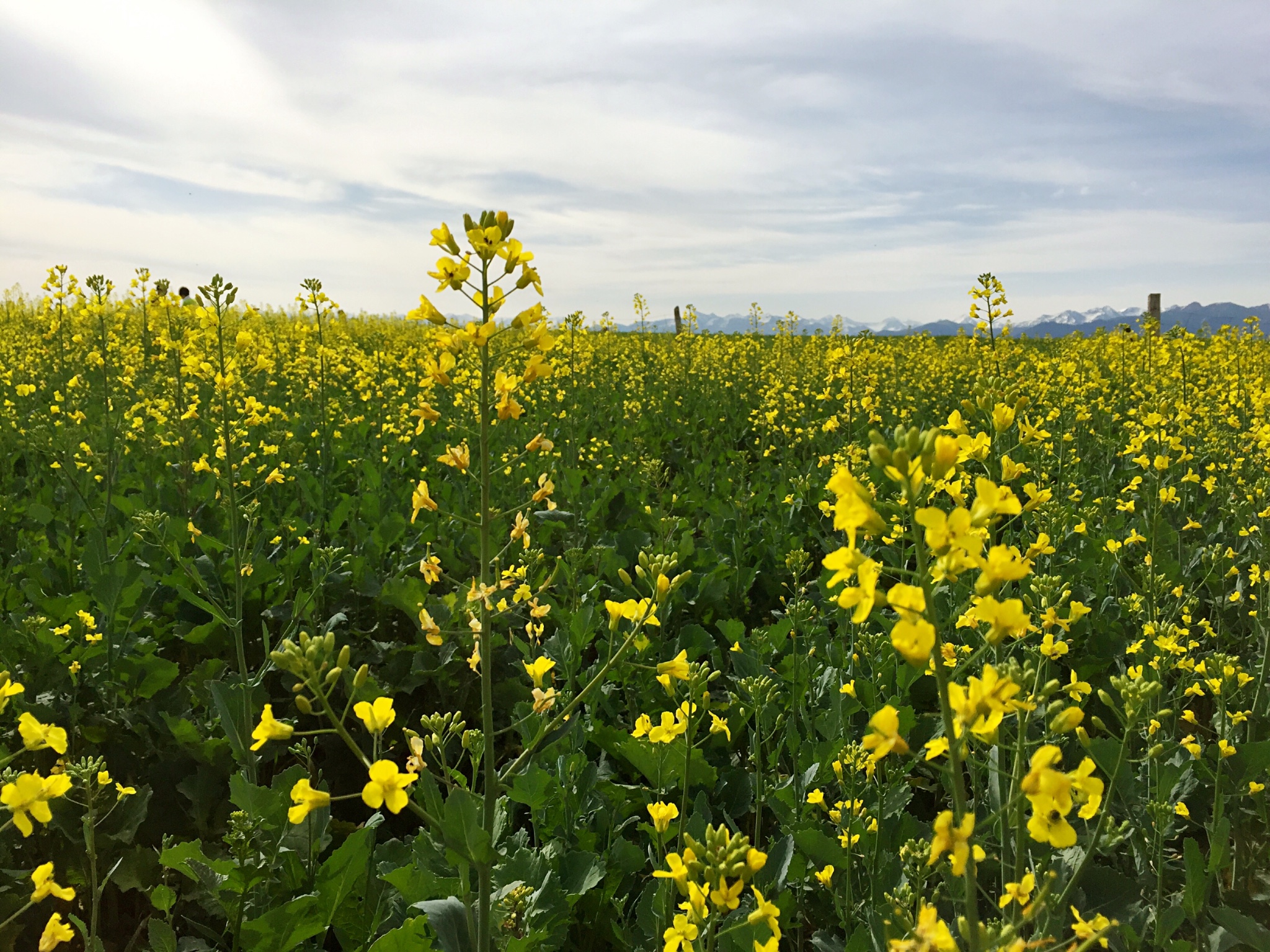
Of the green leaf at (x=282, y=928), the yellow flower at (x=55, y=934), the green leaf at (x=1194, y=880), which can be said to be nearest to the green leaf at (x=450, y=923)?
the green leaf at (x=282, y=928)

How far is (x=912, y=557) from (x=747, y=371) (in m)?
9.96

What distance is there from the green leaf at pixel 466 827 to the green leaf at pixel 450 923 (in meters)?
0.27

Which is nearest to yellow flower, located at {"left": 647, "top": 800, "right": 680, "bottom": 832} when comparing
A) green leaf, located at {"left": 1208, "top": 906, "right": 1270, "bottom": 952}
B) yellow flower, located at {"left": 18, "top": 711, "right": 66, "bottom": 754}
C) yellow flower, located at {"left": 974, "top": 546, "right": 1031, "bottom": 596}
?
yellow flower, located at {"left": 974, "top": 546, "right": 1031, "bottom": 596}

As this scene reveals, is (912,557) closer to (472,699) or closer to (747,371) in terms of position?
(472,699)

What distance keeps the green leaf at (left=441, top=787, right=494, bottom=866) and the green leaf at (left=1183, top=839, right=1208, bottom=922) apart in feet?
6.05

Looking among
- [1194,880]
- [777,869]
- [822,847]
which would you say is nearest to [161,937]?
[777,869]

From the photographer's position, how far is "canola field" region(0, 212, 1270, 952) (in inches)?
54.1

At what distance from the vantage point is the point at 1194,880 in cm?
201

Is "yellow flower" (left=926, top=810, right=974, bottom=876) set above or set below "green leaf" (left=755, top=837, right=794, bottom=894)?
above

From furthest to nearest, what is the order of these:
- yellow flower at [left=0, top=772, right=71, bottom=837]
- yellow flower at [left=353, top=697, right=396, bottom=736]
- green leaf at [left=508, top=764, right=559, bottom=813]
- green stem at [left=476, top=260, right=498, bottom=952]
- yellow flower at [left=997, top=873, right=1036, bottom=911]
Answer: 1. green leaf at [left=508, top=764, right=559, bottom=813]
2. green stem at [left=476, top=260, right=498, bottom=952]
3. yellow flower at [left=353, top=697, right=396, bottom=736]
4. yellow flower at [left=0, top=772, right=71, bottom=837]
5. yellow flower at [left=997, top=873, right=1036, bottom=911]

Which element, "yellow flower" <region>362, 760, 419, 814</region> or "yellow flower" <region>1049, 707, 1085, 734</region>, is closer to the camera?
"yellow flower" <region>1049, 707, 1085, 734</region>

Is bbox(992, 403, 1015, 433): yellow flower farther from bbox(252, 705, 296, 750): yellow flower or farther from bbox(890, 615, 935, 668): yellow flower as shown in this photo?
bbox(252, 705, 296, 750): yellow flower

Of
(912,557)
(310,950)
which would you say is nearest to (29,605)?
(310,950)

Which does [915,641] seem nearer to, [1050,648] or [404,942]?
[1050,648]
